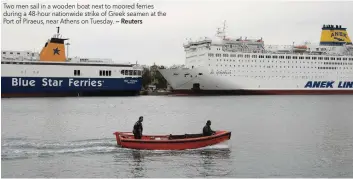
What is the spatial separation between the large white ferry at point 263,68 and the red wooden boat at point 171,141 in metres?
41.6

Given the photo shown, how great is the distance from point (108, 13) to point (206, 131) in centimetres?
531

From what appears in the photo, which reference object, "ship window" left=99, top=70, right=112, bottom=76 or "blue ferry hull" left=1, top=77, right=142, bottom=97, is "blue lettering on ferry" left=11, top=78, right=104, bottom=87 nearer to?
"blue ferry hull" left=1, top=77, right=142, bottom=97

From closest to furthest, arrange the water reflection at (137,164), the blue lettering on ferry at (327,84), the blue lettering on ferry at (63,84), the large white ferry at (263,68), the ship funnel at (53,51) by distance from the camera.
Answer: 1. the water reflection at (137,164)
2. the blue lettering on ferry at (63,84)
3. the ship funnel at (53,51)
4. the large white ferry at (263,68)
5. the blue lettering on ferry at (327,84)

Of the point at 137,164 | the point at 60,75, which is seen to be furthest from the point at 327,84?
the point at 137,164

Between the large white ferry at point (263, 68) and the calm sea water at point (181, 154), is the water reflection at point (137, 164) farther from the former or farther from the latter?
the large white ferry at point (263, 68)

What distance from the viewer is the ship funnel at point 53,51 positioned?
56.4 meters

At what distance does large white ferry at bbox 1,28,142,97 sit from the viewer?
175ft

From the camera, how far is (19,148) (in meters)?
15.5

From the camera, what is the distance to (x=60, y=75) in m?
54.9

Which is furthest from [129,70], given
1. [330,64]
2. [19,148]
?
[19,148]

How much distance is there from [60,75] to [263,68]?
28.0m

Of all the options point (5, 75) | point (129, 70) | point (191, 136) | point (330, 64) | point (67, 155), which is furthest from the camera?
point (330, 64)

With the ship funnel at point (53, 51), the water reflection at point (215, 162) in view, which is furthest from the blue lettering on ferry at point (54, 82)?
the water reflection at point (215, 162)

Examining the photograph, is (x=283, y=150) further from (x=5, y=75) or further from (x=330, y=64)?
(x=330, y=64)
